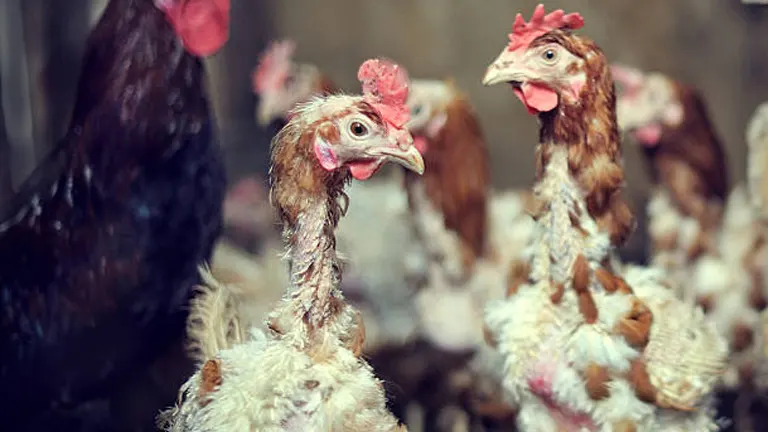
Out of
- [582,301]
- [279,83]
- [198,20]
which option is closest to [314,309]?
[582,301]

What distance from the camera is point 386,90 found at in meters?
1.42

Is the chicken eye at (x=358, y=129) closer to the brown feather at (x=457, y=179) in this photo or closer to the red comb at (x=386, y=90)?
the red comb at (x=386, y=90)

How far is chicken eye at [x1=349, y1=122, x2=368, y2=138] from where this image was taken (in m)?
1.41

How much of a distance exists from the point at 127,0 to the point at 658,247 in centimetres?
158

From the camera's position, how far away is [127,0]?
1.92m

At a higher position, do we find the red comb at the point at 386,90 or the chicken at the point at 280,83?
the chicken at the point at 280,83

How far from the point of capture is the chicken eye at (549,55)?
1681mm

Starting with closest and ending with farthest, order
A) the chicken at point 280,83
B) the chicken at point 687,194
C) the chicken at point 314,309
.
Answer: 1. the chicken at point 314,309
2. the chicken at point 687,194
3. the chicken at point 280,83

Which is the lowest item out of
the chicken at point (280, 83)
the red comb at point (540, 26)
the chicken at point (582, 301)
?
the chicken at point (582, 301)

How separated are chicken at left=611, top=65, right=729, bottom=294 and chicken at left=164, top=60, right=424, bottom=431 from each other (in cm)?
132

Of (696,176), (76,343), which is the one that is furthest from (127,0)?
(696,176)

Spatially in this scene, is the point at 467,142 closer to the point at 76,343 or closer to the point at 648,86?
the point at 648,86

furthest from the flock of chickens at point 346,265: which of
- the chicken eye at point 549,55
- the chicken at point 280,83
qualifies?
the chicken at point 280,83

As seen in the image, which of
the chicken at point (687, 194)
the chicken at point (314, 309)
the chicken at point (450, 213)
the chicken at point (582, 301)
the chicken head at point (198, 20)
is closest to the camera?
the chicken at point (314, 309)
